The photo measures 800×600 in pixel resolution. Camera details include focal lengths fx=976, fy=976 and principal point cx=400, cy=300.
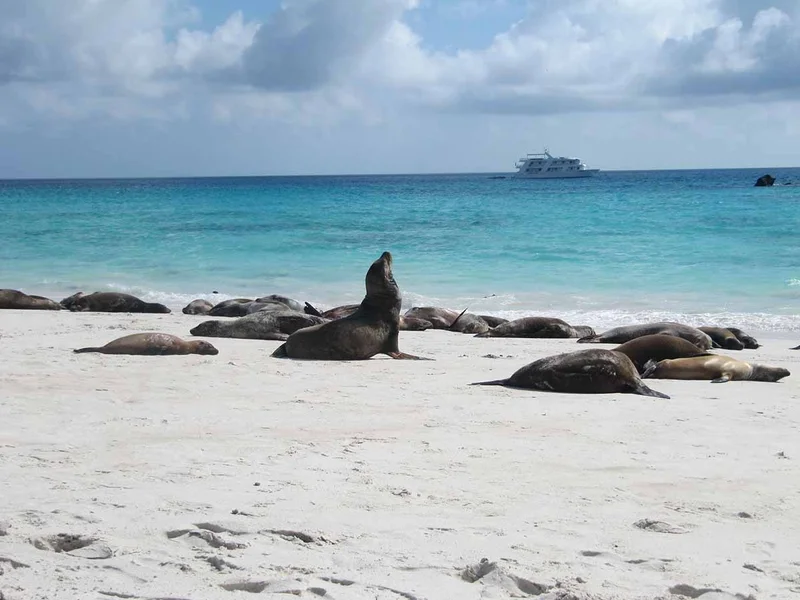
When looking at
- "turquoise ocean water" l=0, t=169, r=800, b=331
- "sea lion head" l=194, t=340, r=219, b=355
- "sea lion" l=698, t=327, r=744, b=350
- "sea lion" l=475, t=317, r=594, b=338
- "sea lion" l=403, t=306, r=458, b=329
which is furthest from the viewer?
"turquoise ocean water" l=0, t=169, r=800, b=331

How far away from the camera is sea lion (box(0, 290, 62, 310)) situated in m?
14.7

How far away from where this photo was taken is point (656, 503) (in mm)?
4426

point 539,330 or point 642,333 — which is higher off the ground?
point 642,333

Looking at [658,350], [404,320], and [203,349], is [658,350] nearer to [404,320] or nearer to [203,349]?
[203,349]

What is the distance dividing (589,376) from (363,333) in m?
2.75

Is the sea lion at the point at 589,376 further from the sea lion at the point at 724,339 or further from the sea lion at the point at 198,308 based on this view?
the sea lion at the point at 198,308

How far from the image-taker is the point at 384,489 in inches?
178

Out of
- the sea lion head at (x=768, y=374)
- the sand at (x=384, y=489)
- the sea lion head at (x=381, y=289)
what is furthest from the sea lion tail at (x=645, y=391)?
the sea lion head at (x=381, y=289)

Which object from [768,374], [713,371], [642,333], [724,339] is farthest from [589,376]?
[724,339]

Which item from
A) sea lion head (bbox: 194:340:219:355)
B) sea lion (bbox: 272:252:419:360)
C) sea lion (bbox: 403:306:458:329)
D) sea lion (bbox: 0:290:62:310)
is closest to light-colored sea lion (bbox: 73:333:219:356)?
sea lion head (bbox: 194:340:219:355)

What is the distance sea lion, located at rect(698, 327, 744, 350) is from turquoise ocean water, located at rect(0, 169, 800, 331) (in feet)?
7.45

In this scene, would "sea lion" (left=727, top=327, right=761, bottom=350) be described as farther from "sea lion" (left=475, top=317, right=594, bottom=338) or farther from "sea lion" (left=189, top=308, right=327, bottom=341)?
"sea lion" (left=189, top=308, right=327, bottom=341)

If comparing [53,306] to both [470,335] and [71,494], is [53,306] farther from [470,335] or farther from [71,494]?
[71,494]

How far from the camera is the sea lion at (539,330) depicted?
39.8ft
